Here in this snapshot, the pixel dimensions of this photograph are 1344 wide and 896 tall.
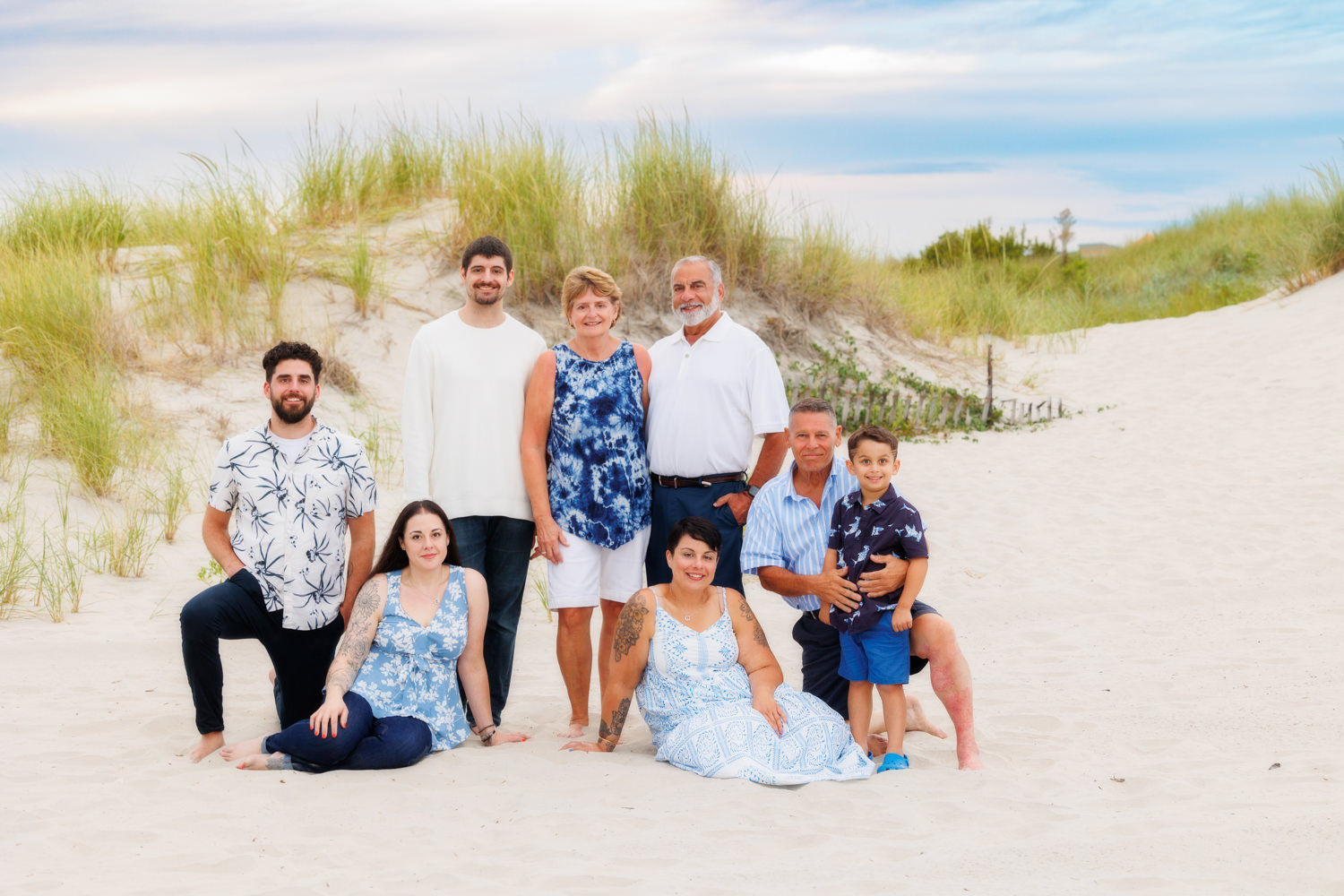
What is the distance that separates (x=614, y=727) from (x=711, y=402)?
56.6 inches

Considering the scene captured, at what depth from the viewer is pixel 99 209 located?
13164 millimetres

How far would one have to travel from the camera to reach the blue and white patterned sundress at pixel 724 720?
427 cm

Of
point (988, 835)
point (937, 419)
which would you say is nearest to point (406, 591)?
point (988, 835)

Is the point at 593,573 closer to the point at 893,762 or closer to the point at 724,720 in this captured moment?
the point at 724,720

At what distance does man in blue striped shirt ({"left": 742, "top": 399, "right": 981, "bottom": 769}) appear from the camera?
4.36 m

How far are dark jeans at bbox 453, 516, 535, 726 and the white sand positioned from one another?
455 millimetres

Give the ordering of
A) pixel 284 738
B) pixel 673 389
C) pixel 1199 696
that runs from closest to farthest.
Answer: pixel 284 738 < pixel 673 389 < pixel 1199 696

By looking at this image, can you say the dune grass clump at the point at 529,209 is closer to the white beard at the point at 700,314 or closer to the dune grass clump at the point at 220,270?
the dune grass clump at the point at 220,270

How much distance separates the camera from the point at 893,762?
4.42 meters

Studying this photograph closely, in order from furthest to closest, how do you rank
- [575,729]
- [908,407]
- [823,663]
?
[908,407], [575,729], [823,663]

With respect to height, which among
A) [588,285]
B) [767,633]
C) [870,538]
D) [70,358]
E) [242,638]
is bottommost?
[767,633]

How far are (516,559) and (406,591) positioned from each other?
526mm

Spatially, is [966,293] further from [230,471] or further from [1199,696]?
[230,471]

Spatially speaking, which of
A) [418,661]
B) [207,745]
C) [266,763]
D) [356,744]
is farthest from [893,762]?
[207,745]
